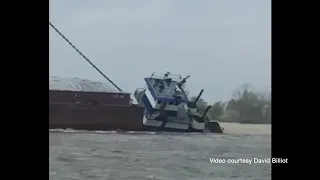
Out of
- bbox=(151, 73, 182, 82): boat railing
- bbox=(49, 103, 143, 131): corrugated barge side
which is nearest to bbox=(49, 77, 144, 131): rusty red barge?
bbox=(49, 103, 143, 131): corrugated barge side

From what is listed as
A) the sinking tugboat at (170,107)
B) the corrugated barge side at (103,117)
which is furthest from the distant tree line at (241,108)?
the corrugated barge side at (103,117)

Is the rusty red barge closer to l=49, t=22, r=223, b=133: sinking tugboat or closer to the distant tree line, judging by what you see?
l=49, t=22, r=223, b=133: sinking tugboat

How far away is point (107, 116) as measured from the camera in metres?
1.18

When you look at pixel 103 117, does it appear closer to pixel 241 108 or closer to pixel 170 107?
pixel 170 107

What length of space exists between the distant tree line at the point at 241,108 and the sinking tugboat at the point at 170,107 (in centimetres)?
2

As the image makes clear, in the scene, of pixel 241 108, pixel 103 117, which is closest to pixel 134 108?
pixel 103 117

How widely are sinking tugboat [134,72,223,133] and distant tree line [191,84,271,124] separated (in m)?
0.02

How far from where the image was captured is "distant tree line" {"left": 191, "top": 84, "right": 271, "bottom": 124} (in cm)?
107

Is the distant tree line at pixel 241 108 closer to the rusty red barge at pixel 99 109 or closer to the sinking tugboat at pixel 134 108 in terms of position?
the sinking tugboat at pixel 134 108

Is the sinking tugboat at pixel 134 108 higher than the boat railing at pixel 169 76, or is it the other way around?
the boat railing at pixel 169 76

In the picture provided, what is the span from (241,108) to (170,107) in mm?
228

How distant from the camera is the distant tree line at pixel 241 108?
42.1 inches
